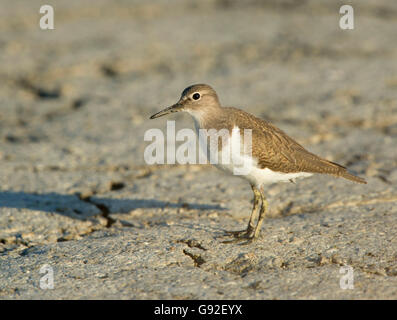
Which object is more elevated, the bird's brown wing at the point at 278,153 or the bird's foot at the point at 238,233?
the bird's brown wing at the point at 278,153

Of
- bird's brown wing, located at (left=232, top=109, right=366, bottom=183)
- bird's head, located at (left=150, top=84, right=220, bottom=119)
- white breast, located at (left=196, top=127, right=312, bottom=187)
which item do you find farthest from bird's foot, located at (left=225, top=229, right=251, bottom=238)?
bird's head, located at (left=150, top=84, right=220, bottom=119)

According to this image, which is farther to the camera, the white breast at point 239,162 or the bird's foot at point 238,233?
the bird's foot at point 238,233

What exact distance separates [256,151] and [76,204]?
6.37 feet

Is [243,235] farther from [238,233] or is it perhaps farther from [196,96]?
[196,96]

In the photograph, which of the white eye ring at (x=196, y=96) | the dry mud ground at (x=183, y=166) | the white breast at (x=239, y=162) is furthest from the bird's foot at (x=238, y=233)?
the white eye ring at (x=196, y=96)

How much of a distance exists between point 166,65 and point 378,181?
451 cm

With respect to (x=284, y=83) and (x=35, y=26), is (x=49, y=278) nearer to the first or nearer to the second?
(x=284, y=83)

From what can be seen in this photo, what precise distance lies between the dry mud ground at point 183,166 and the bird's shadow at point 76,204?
2cm

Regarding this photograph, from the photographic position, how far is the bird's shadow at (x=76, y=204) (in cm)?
526

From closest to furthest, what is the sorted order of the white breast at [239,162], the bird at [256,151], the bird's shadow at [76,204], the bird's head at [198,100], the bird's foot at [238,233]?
the white breast at [239,162], the bird at [256,151], the bird's foot at [238,233], the bird's head at [198,100], the bird's shadow at [76,204]

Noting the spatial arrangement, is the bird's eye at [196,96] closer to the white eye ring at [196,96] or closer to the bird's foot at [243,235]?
the white eye ring at [196,96]

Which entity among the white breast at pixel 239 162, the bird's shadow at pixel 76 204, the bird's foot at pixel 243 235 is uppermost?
the white breast at pixel 239 162

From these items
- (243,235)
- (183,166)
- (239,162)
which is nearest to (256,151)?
(239,162)
